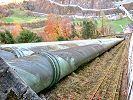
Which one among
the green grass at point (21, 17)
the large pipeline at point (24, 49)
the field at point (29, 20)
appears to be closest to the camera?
the large pipeline at point (24, 49)

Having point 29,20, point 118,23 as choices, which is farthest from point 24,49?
point 29,20

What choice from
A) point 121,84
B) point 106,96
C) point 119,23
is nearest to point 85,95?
point 106,96

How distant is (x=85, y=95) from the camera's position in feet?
24.6

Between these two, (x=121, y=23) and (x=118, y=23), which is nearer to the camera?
(x=121, y=23)

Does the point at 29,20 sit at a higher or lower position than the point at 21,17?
lower

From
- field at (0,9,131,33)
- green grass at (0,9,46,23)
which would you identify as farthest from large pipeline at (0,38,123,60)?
green grass at (0,9,46,23)

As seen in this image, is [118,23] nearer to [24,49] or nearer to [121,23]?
[121,23]

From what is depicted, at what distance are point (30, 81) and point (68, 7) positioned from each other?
131803 mm

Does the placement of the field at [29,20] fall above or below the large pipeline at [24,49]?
below

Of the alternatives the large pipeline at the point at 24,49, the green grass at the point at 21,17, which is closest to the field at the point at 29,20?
the green grass at the point at 21,17

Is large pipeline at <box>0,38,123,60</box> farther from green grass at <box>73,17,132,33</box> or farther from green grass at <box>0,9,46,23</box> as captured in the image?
green grass at <box>0,9,46,23</box>

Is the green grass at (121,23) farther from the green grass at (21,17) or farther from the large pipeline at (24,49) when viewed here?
the large pipeline at (24,49)

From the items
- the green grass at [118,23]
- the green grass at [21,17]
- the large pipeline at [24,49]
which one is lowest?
the green grass at [118,23]

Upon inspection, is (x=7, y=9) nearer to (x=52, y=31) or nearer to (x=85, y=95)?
(x=52, y=31)
